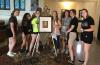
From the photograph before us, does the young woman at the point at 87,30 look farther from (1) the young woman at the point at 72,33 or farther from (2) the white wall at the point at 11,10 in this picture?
(2) the white wall at the point at 11,10

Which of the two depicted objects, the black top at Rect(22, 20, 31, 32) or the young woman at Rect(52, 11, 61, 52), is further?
the black top at Rect(22, 20, 31, 32)

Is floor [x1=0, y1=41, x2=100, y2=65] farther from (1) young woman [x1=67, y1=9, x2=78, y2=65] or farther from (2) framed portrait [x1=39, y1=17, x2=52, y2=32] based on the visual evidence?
(2) framed portrait [x1=39, y1=17, x2=52, y2=32]

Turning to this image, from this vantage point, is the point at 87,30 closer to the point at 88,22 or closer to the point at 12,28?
the point at 88,22

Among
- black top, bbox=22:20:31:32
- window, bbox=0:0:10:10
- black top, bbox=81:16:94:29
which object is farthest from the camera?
window, bbox=0:0:10:10

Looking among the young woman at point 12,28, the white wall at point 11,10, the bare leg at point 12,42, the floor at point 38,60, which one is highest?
the white wall at point 11,10

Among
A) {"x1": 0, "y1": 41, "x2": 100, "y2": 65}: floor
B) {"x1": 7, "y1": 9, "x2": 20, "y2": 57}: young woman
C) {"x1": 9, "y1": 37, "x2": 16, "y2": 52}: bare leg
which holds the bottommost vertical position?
{"x1": 0, "y1": 41, "x2": 100, "y2": 65}: floor

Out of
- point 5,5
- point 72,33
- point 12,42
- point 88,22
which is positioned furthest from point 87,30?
point 5,5

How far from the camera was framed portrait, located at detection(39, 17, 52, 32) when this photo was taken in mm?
8188

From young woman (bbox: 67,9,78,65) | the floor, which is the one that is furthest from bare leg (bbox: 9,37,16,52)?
young woman (bbox: 67,9,78,65)

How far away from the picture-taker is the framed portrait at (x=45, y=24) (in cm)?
819

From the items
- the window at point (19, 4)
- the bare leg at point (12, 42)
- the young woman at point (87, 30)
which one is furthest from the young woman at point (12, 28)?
the window at point (19, 4)

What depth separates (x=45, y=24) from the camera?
8.20 m

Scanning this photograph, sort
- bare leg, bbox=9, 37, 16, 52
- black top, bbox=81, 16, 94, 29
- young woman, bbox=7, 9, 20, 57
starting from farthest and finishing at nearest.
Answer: bare leg, bbox=9, 37, 16, 52 < young woman, bbox=7, 9, 20, 57 < black top, bbox=81, 16, 94, 29

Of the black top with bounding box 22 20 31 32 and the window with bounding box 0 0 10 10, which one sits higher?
the window with bounding box 0 0 10 10
